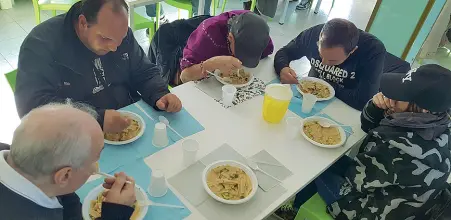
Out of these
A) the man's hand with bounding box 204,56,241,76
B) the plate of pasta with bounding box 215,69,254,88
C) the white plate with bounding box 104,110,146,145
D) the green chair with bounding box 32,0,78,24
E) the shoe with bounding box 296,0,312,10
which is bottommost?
the shoe with bounding box 296,0,312,10

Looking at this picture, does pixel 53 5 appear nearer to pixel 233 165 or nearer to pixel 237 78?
pixel 237 78

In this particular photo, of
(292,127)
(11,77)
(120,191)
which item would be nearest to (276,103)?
(292,127)

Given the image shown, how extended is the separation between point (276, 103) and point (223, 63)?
446 millimetres

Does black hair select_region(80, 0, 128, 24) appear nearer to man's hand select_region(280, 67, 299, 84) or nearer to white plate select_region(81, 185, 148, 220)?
white plate select_region(81, 185, 148, 220)

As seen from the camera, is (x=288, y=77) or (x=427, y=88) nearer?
(x=427, y=88)

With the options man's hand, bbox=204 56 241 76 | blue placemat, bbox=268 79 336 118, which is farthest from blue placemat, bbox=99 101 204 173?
blue placemat, bbox=268 79 336 118

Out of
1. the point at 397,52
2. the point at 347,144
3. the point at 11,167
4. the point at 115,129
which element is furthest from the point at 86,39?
the point at 397,52

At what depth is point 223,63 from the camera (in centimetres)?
207

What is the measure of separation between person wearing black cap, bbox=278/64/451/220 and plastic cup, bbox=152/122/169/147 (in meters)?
0.93

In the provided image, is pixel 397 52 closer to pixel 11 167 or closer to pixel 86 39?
pixel 86 39

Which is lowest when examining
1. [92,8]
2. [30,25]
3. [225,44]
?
[30,25]

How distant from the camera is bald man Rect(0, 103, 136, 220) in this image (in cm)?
99

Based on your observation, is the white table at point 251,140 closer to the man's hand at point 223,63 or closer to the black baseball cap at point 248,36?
the man's hand at point 223,63

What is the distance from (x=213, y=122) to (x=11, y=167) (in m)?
1.01
